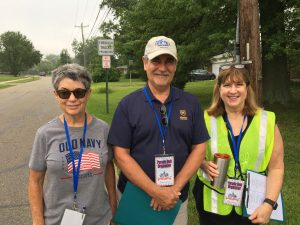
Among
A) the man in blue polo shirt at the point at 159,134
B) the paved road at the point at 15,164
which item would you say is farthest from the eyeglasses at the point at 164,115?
the paved road at the point at 15,164

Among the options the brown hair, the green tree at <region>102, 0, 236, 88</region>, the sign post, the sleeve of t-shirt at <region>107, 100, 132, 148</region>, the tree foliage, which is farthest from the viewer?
the sign post

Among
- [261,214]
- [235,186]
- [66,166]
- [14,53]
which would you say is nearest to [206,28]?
[235,186]

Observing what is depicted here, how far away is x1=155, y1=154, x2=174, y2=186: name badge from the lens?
2451mm

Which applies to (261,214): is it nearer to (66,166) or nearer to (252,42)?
(66,166)

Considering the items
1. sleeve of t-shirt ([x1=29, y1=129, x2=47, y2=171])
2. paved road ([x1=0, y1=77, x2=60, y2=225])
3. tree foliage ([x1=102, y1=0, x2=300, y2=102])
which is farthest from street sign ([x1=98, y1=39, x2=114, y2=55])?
sleeve of t-shirt ([x1=29, y1=129, x2=47, y2=171])

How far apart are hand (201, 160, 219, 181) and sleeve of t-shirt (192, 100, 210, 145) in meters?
0.19

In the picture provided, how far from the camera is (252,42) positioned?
5023 mm

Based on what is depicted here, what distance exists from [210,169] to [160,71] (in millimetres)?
803

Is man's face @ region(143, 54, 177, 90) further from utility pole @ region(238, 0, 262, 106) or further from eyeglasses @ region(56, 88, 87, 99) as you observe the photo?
utility pole @ region(238, 0, 262, 106)

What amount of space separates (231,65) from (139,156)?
1.03 metres

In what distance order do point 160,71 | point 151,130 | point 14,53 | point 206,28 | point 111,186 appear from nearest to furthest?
point 151,130 → point 160,71 → point 111,186 → point 206,28 → point 14,53

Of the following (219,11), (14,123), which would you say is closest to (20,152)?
(14,123)

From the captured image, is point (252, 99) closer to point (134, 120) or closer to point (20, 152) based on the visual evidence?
point (134, 120)

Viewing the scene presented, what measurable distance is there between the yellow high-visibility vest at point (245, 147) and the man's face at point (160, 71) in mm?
483
